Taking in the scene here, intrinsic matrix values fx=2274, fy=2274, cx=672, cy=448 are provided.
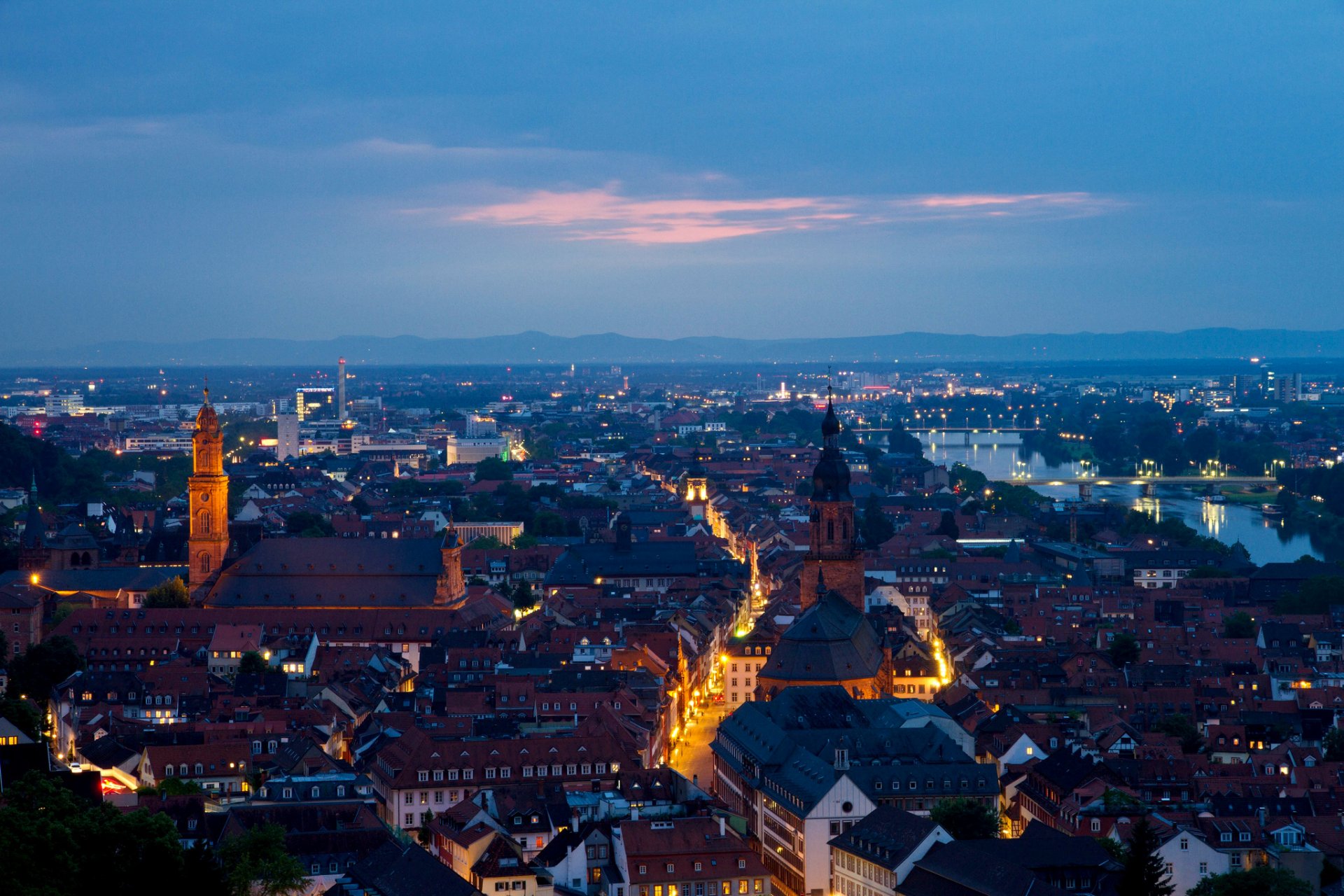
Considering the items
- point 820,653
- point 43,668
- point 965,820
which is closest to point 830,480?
point 820,653

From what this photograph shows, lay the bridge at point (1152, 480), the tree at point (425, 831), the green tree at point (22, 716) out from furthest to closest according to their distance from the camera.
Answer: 1. the bridge at point (1152, 480)
2. the green tree at point (22, 716)
3. the tree at point (425, 831)

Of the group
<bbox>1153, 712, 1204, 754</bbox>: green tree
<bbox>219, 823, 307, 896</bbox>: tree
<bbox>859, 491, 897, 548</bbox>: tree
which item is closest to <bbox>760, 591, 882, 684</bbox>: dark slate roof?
<bbox>1153, 712, 1204, 754</bbox>: green tree

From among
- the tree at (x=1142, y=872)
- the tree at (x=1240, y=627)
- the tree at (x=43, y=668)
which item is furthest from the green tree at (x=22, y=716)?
the tree at (x=1240, y=627)

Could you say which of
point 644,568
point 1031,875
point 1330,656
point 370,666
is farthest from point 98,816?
point 644,568

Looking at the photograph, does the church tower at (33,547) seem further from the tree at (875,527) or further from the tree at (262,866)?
the tree at (262,866)

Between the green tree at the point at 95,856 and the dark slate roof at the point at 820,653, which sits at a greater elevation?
the green tree at the point at 95,856

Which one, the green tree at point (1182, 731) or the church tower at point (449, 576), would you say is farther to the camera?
the church tower at point (449, 576)
